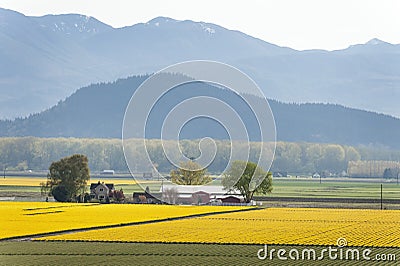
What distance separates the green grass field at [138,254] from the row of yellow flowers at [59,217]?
5363mm

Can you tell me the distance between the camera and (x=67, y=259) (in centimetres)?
3141

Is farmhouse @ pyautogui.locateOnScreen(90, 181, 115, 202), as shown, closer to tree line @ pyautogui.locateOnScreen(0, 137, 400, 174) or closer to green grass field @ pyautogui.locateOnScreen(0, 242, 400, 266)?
green grass field @ pyautogui.locateOnScreen(0, 242, 400, 266)

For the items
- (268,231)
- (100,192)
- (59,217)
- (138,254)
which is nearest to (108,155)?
(100,192)

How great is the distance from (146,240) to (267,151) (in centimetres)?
12952

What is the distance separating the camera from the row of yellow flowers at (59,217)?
1774 inches

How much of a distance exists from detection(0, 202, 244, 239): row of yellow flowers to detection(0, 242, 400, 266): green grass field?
536 centimetres

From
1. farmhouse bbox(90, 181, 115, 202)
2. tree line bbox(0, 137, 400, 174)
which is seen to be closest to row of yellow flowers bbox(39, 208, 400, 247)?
farmhouse bbox(90, 181, 115, 202)

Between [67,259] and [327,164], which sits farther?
[327,164]

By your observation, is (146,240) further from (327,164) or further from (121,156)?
(327,164)

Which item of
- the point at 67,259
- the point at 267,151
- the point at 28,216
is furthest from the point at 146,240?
the point at 267,151

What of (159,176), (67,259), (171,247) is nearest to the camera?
(67,259)

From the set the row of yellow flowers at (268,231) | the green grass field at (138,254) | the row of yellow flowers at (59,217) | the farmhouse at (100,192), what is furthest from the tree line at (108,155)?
the green grass field at (138,254)

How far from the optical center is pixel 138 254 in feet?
108

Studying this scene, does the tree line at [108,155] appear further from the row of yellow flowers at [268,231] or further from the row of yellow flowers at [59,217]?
the row of yellow flowers at [268,231]
